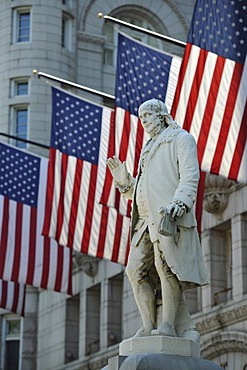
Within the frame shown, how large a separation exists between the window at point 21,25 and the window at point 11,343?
43.4ft

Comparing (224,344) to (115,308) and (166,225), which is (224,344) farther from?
(166,225)

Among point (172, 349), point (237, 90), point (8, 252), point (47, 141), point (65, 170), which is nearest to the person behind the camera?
point (172, 349)

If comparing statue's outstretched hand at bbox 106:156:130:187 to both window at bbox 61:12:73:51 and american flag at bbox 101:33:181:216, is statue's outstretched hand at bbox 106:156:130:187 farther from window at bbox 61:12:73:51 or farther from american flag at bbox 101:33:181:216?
window at bbox 61:12:73:51

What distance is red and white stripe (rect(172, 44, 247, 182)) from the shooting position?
26.5m

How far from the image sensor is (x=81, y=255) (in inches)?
1764

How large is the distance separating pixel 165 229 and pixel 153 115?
1.85m

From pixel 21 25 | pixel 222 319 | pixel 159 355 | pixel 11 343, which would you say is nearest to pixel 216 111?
pixel 222 319

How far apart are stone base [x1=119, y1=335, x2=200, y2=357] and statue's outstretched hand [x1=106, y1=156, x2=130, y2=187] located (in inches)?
87.2

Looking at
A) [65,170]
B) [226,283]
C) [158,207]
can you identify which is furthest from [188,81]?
[158,207]

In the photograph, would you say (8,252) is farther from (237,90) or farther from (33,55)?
(33,55)

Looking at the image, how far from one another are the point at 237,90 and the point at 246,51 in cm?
95

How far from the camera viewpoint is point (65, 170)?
33.7m

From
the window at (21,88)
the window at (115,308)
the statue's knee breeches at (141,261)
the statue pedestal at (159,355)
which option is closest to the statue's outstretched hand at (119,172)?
the statue's knee breeches at (141,261)

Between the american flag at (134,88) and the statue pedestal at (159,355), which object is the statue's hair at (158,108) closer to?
the statue pedestal at (159,355)
